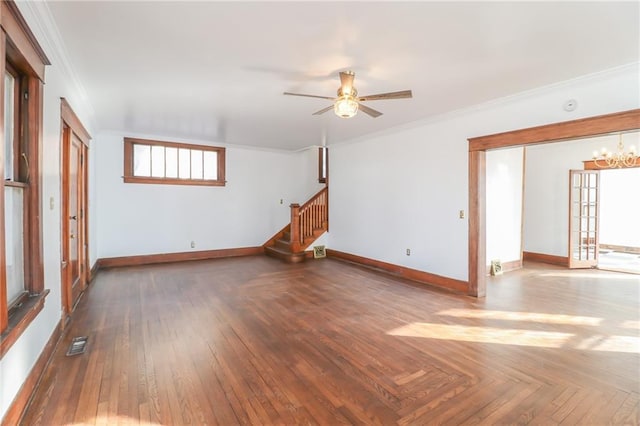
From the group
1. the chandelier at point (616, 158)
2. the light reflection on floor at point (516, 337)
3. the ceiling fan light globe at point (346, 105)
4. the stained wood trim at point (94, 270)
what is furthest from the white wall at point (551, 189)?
the stained wood trim at point (94, 270)

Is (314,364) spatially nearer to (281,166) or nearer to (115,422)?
(115,422)

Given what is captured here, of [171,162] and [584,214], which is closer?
[584,214]

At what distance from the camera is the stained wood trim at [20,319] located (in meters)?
1.61

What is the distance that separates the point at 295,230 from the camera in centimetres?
684

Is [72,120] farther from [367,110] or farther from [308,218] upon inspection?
[308,218]

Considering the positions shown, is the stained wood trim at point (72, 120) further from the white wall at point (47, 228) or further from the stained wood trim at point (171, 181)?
the stained wood trim at point (171, 181)

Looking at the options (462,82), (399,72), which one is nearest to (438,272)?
(462,82)

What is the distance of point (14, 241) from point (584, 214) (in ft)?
28.6

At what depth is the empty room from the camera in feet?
6.67

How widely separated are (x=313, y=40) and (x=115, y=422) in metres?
2.96

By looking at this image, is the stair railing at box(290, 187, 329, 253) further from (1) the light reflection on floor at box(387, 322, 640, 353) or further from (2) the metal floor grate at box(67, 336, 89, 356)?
(2) the metal floor grate at box(67, 336, 89, 356)

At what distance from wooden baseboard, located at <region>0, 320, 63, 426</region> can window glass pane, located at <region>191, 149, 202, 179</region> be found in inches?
179

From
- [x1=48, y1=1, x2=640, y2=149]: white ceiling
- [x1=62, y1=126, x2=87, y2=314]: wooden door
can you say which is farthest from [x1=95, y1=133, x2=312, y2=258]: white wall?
[x1=48, y1=1, x2=640, y2=149]: white ceiling

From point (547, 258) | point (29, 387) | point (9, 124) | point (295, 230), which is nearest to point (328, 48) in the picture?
point (9, 124)
